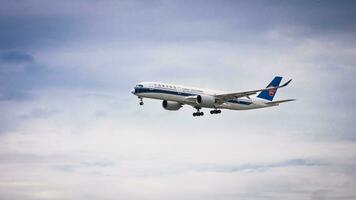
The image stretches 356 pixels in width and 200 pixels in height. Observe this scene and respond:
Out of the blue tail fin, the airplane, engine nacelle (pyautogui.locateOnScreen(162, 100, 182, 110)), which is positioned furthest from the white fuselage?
the blue tail fin

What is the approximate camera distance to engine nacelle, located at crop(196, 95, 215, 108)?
121 m

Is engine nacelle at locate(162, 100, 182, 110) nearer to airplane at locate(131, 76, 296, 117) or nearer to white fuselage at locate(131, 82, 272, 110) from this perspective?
airplane at locate(131, 76, 296, 117)

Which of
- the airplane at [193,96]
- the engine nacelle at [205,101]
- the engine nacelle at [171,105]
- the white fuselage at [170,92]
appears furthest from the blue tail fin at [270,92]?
the engine nacelle at [205,101]

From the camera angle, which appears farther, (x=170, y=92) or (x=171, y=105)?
(x=171, y=105)

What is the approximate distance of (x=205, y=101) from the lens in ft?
397

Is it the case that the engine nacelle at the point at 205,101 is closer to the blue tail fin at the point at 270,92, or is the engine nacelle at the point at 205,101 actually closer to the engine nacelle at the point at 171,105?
the engine nacelle at the point at 171,105

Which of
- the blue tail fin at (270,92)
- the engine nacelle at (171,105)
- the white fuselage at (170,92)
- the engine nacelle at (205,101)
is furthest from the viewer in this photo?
the blue tail fin at (270,92)

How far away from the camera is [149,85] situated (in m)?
118

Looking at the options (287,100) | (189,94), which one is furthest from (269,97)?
(189,94)

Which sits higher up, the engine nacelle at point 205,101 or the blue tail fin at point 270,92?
the blue tail fin at point 270,92

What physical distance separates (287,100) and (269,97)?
56.1 feet

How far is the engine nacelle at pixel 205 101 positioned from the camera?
396ft

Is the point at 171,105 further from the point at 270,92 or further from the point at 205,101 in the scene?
the point at 270,92

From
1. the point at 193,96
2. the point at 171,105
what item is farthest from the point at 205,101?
the point at 171,105
